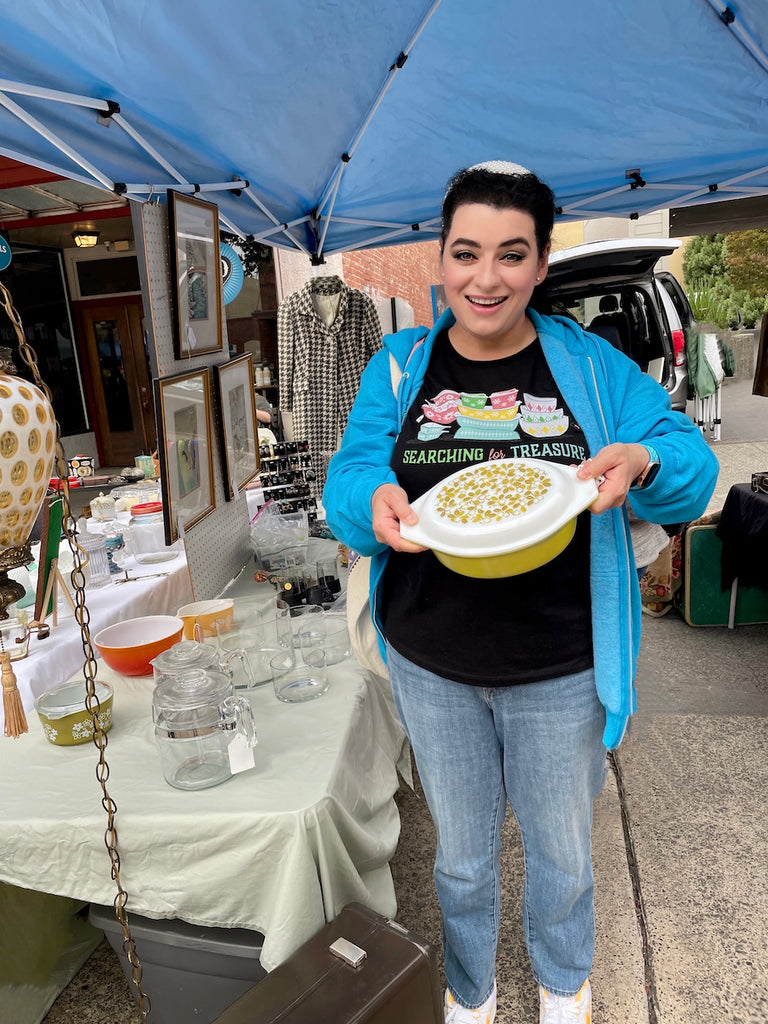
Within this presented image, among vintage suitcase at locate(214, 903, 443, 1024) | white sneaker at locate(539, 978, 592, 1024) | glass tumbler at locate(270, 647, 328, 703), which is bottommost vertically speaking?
white sneaker at locate(539, 978, 592, 1024)

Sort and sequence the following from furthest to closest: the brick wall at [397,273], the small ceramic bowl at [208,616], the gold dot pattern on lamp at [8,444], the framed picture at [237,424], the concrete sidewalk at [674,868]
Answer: the brick wall at [397,273] → the framed picture at [237,424] → the small ceramic bowl at [208,616] → the concrete sidewalk at [674,868] → the gold dot pattern on lamp at [8,444]

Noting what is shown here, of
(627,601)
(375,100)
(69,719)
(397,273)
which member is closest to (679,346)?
(397,273)

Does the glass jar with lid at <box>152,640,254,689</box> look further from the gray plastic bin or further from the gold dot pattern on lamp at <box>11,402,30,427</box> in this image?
the gold dot pattern on lamp at <box>11,402,30,427</box>

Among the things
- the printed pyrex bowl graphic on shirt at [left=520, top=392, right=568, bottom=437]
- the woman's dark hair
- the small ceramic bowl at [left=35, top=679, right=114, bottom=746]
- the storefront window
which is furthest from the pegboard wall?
the storefront window

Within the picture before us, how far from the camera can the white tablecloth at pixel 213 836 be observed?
1.31 meters

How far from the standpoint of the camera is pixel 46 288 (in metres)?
9.40

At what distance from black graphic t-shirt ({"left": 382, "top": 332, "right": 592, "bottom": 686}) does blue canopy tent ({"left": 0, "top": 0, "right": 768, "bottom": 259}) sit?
3.48ft

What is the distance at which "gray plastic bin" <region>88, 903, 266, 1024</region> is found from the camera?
4.63 ft

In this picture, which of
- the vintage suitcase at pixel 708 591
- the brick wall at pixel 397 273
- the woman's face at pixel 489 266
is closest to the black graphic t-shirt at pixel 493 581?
the woman's face at pixel 489 266

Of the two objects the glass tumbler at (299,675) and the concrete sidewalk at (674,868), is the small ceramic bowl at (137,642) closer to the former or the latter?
the glass tumbler at (299,675)

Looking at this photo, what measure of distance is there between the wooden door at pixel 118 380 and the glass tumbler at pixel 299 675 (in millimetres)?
8702

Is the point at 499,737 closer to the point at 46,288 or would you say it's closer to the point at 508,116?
the point at 508,116

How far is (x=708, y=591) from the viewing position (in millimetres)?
3836

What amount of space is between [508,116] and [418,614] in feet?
7.98
